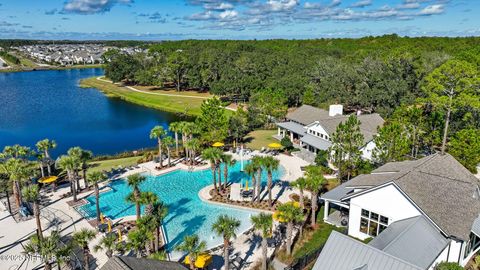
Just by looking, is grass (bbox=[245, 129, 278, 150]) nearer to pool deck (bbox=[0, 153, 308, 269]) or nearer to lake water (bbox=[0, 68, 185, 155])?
pool deck (bbox=[0, 153, 308, 269])

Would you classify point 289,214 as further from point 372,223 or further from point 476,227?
point 476,227

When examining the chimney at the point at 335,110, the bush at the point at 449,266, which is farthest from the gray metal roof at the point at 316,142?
the bush at the point at 449,266

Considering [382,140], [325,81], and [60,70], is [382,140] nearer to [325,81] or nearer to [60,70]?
[325,81]

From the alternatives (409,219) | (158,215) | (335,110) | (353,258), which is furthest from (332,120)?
(353,258)

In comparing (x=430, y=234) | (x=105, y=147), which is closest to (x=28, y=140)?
(x=105, y=147)

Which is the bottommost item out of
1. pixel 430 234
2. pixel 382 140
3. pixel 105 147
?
pixel 105 147
